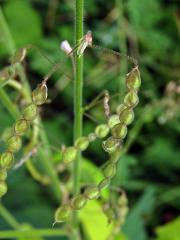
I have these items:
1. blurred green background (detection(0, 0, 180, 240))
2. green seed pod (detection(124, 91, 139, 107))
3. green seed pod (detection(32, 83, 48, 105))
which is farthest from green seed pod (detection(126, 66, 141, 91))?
blurred green background (detection(0, 0, 180, 240))

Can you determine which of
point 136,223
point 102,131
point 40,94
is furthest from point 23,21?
point 40,94

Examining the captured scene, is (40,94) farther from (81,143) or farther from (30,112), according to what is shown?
(81,143)

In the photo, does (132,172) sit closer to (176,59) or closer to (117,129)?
(176,59)

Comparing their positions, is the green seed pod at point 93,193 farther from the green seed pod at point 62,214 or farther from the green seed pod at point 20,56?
the green seed pod at point 20,56

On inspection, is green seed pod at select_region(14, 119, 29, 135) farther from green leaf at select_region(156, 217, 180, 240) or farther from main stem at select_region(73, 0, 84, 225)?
green leaf at select_region(156, 217, 180, 240)

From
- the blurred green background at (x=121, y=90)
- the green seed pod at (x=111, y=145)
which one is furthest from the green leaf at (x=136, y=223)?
the green seed pod at (x=111, y=145)

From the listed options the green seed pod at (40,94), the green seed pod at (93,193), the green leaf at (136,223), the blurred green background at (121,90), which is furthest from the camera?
the blurred green background at (121,90)

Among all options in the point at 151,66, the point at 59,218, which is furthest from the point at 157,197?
the point at 59,218
